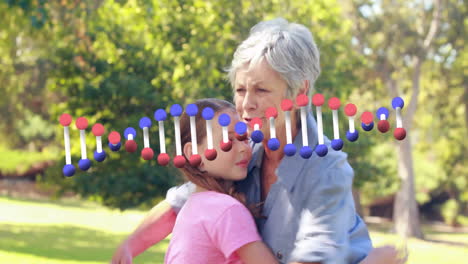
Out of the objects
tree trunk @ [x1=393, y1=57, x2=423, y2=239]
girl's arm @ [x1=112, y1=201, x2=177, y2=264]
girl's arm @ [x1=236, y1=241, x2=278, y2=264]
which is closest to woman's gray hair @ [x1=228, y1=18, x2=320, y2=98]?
girl's arm @ [x1=236, y1=241, x2=278, y2=264]

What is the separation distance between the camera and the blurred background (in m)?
16.6

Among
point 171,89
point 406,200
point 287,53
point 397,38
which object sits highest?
point 397,38

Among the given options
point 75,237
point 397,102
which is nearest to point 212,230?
point 397,102

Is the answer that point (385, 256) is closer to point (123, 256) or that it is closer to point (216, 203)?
point (216, 203)

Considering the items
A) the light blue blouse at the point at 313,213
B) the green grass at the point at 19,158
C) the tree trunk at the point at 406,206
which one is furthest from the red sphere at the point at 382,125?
the green grass at the point at 19,158

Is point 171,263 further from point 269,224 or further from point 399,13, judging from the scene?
point 399,13

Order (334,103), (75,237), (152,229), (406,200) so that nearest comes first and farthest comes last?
(334,103) < (152,229) < (75,237) < (406,200)

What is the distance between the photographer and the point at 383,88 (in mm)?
36969

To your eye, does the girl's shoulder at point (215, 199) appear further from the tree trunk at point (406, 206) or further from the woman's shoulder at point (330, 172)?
the tree trunk at point (406, 206)

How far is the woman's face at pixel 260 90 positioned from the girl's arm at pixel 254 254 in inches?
19.1

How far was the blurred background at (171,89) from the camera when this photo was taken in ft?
54.4

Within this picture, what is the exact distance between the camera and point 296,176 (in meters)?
2.97

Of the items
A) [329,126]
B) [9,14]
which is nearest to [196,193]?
[329,126]

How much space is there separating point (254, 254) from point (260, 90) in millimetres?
679
